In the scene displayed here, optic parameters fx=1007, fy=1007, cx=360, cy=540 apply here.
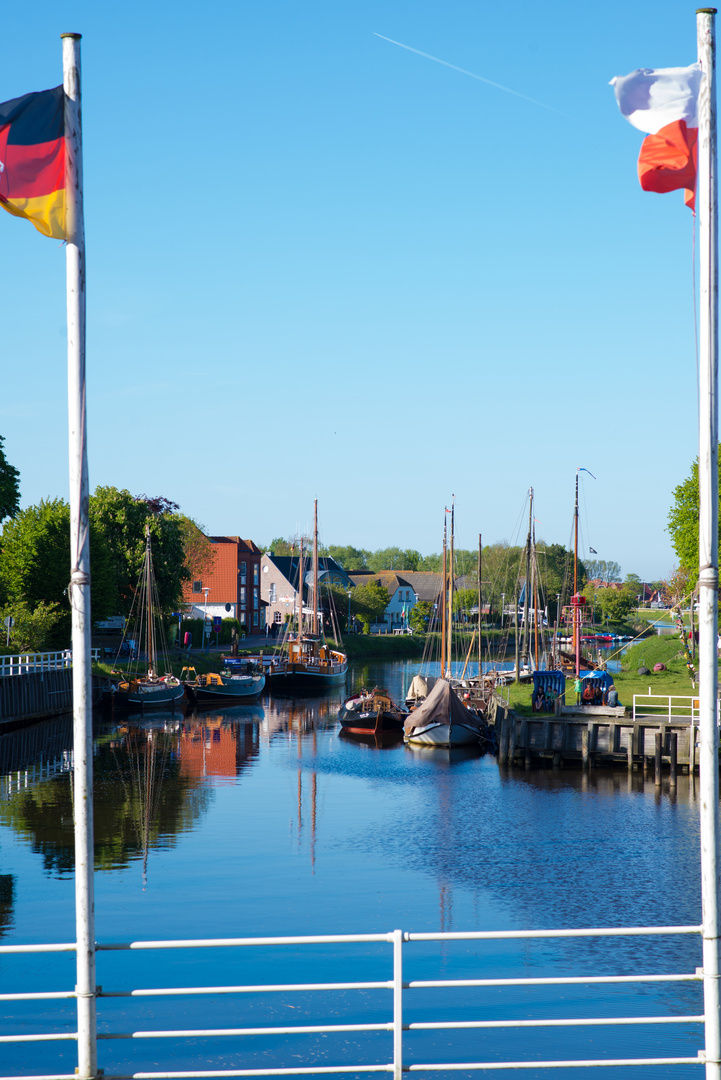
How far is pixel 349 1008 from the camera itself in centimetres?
1653

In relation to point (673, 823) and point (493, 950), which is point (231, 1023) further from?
point (673, 823)

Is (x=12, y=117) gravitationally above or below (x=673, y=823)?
above

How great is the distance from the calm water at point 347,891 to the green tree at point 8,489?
1752cm

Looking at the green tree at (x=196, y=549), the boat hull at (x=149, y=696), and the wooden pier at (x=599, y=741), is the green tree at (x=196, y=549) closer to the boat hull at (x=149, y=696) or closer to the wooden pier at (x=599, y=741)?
the boat hull at (x=149, y=696)

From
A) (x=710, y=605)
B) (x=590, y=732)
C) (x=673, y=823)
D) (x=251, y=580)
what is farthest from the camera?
(x=251, y=580)

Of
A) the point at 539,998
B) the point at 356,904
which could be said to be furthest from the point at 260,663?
the point at 539,998

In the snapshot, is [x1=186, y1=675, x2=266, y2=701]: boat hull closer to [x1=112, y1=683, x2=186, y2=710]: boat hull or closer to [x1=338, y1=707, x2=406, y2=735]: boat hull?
[x1=112, y1=683, x2=186, y2=710]: boat hull

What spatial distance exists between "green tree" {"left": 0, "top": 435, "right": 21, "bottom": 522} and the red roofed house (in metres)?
65.5

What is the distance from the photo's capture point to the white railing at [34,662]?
177 ft

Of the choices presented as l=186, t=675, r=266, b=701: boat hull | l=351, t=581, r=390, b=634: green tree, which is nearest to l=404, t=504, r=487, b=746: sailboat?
l=186, t=675, r=266, b=701: boat hull

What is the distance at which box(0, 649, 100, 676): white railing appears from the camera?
5387 centimetres

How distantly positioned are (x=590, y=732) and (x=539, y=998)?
2468 centimetres

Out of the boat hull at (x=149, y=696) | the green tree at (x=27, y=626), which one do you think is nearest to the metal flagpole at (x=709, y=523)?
the green tree at (x=27, y=626)

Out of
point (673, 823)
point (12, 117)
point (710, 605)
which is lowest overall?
point (673, 823)
